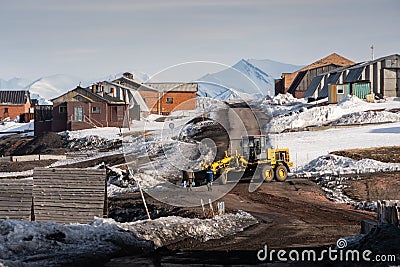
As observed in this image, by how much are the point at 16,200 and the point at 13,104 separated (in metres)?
72.1

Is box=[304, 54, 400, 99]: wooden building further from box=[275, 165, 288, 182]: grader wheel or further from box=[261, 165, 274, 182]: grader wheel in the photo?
box=[261, 165, 274, 182]: grader wheel

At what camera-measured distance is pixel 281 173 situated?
2753 centimetres

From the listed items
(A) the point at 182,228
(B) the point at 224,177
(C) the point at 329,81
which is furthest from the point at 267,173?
(C) the point at 329,81

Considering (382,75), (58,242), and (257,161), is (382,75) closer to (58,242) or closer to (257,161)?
(257,161)

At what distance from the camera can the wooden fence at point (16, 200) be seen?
16.6m

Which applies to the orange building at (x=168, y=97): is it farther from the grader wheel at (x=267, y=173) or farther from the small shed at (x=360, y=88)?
the grader wheel at (x=267, y=173)

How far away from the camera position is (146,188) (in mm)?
27219

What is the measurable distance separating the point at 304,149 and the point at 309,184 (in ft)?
28.1

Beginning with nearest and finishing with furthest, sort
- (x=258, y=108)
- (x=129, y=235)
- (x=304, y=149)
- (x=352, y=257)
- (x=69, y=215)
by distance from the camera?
(x=352, y=257) < (x=129, y=235) < (x=69, y=215) < (x=304, y=149) < (x=258, y=108)

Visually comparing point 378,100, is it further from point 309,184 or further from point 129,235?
point 129,235

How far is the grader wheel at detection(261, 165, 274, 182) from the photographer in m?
27.0

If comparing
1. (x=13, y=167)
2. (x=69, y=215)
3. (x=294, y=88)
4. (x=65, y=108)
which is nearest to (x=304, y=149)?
(x=13, y=167)

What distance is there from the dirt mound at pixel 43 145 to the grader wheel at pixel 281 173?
2506 cm

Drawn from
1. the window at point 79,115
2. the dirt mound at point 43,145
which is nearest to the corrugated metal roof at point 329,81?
the window at point 79,115
